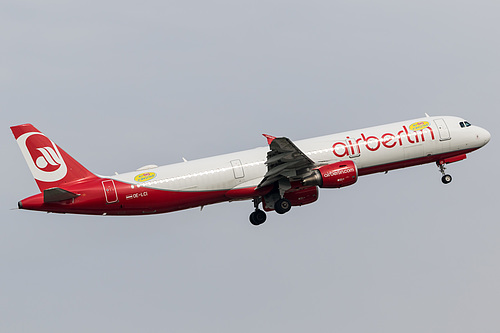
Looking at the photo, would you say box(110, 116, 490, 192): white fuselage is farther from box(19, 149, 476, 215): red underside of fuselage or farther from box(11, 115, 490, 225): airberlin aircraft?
box(19, 149, 476, 215): red underside of fuselage

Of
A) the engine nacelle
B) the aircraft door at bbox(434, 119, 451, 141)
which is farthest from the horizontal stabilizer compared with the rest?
the aircraft door at bbox(434, 119, 451, 141)

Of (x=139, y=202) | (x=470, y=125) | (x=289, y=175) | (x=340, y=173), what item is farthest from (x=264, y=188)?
(x=470, y=125)

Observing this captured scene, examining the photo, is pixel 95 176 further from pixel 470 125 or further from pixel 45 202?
pixel 470 125

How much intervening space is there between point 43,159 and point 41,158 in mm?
151

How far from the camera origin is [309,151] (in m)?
52.8

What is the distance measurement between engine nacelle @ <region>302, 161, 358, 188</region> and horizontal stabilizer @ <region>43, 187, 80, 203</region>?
16.6 meters

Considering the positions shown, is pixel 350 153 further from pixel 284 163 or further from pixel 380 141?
pixel 284 163

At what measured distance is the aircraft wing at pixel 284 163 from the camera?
49.3m

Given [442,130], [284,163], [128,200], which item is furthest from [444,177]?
[128,200]

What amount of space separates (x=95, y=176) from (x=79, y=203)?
2660 millimetres

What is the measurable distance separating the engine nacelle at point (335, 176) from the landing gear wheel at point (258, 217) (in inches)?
256

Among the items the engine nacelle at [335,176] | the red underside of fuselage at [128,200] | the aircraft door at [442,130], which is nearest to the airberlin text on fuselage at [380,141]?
the aircraft door at [442,130]

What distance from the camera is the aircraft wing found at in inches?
1943

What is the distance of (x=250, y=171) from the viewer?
52125 mm
